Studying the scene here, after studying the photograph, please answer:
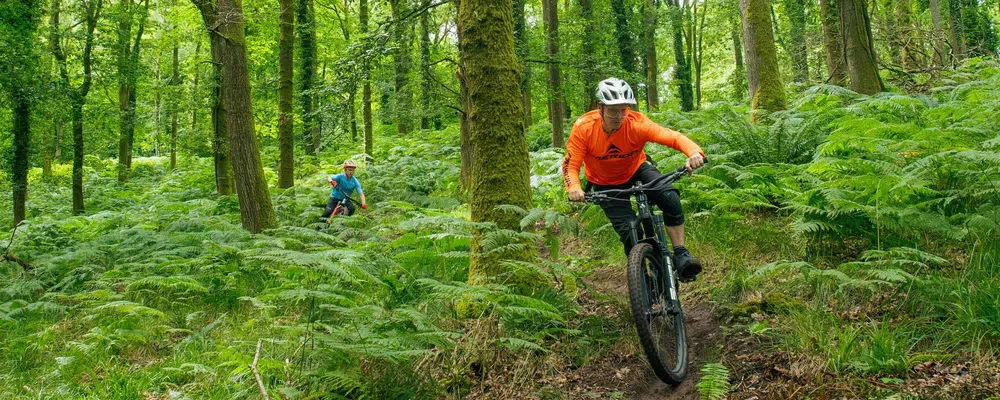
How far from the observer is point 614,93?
4.39 m

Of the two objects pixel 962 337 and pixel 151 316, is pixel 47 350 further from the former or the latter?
pixel 962 337

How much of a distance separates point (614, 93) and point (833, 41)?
35.0ft

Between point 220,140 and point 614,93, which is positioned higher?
point 220,140

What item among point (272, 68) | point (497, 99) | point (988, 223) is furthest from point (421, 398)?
point (272, 68)

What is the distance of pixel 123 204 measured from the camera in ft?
69.7

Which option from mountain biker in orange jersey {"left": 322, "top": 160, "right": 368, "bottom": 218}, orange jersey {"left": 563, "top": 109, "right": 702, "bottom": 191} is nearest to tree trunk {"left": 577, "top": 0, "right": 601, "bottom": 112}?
mountain biker in orange jersey {"left": 322, "top": 160, "right": 368, "bottom": 218}

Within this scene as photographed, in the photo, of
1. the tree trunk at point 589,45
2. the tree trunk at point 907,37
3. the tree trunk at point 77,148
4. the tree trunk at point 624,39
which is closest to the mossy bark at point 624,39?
the tree trunk at point 624,39

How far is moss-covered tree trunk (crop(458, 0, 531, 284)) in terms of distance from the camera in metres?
5.38

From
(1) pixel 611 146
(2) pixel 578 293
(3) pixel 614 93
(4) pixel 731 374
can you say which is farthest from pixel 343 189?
(4) pixel 731 374

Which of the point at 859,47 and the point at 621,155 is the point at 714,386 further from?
the point at 859,47

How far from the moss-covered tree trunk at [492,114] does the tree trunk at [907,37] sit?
1127 centimetres

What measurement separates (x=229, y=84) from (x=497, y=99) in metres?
6.37

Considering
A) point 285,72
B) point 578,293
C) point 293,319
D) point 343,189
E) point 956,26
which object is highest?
point 956,26

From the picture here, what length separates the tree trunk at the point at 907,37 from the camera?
1360 cm
